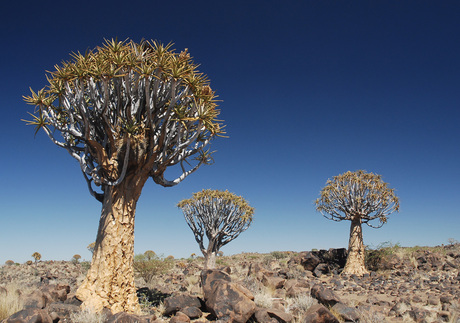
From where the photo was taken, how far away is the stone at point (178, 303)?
7.27 meters

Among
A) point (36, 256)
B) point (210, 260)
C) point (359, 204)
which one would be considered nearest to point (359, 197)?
point (359, 204)

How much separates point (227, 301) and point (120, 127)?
448 cm

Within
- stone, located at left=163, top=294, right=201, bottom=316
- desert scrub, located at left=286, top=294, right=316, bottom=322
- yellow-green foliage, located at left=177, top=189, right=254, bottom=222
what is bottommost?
desert scrub, located at left=286, top=294, right=316, bottom=322

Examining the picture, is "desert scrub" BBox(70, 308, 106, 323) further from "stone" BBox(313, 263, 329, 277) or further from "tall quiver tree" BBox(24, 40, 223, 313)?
"stone" BBox(313, 263, 329, 277)

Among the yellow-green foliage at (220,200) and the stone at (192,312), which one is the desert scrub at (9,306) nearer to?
the stone at (192,312)

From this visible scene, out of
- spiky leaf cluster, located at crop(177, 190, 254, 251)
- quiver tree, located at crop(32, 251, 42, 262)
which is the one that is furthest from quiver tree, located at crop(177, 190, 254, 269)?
quiver tree, located at crop(32, 251, 42, 262)

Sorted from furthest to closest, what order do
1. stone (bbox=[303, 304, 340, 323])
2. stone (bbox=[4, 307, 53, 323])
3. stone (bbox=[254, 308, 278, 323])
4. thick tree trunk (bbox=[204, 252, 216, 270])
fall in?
thick tree trunk (bbox=[204, 252, 216, 270]) < stone (bbox=[254, 308, 278, 323]) < stone (bbox=[303, 304, 340, 323]) < stone (bbox=[4, 307, 53, 323])

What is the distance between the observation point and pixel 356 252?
632 inches

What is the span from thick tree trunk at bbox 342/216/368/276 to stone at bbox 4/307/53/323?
13.8 metres

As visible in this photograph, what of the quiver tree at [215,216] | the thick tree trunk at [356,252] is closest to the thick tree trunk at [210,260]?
the quiver tree at [215,216]

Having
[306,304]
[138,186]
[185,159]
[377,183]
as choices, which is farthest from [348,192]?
[138,186]

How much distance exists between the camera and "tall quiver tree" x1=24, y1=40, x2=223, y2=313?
679 centimetres

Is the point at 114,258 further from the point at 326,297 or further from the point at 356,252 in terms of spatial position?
the point at 356,252

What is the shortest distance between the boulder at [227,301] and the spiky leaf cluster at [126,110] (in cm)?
260
